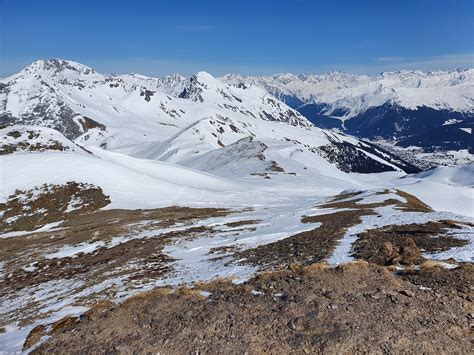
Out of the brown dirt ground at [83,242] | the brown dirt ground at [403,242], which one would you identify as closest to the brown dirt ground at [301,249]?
the brown dirt ground at [403,242]

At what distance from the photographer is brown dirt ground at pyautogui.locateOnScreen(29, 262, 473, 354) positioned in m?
14.0

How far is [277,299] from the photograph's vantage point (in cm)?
1720

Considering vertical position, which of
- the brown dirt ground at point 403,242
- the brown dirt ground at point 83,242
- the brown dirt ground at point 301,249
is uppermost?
the brown dirt ground at point 403,242

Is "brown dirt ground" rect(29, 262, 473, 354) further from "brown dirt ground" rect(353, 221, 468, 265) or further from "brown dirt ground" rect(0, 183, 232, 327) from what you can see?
"brown dirt ground" rect(0, 183, 232, 327)

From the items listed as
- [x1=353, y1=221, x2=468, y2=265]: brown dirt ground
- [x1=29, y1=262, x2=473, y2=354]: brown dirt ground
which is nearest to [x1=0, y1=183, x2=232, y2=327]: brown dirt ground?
[x1=29, y1=262, x2=473, y2=354]: brown dirt ground

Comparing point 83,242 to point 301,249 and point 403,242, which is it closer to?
point 301,249

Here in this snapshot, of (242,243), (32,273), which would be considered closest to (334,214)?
(242,243)

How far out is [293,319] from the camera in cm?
1546

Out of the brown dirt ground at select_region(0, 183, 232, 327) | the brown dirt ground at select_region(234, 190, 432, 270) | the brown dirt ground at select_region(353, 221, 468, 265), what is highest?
the brown dirt ground at select_region(353, 221, 468, 265)

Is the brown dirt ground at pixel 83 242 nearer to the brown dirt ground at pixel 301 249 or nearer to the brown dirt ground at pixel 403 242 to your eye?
the brown dirt ground at pixel 301 249

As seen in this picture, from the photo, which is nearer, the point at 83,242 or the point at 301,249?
the point at 301,249

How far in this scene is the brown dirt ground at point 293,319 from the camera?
1404cm

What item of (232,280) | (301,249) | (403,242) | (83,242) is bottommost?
(83,242)

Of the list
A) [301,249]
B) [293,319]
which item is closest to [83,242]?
[301,249]
